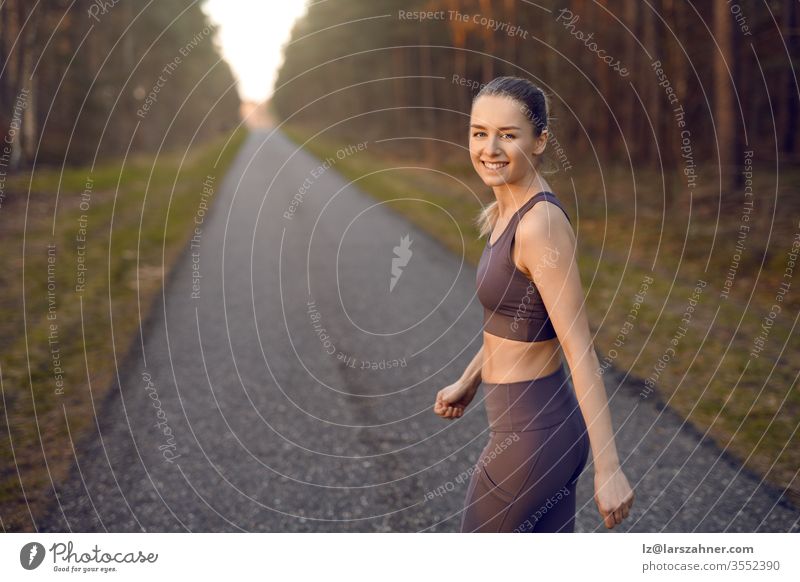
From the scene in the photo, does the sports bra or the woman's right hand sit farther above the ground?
the sports bra

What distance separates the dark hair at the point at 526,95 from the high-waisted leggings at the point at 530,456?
823mm

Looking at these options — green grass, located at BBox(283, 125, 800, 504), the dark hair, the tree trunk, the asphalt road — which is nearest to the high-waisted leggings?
the dark hair

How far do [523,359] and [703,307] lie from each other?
639 centimetres

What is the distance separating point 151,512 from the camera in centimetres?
405

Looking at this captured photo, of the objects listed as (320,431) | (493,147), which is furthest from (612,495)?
(320,431)

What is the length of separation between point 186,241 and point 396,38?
24366 millimetres

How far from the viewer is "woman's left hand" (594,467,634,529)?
197 centimetres

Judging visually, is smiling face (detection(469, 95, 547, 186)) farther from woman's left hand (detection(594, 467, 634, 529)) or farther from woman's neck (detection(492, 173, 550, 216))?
woman's left hand (detection(594, 467, 634, 529))

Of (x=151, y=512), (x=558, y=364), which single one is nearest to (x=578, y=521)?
(x=558, y=364)

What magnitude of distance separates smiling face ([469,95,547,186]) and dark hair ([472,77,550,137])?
12 millimetres

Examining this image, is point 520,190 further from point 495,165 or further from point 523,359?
point 523,359

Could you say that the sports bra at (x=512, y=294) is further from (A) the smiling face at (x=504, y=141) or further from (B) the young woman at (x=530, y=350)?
(A) the smiling face at (x=504, y=141)

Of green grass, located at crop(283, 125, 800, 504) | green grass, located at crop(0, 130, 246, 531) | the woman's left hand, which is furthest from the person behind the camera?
green grass, located at crop(283, 125, 800, 504)

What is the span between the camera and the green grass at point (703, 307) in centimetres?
490
